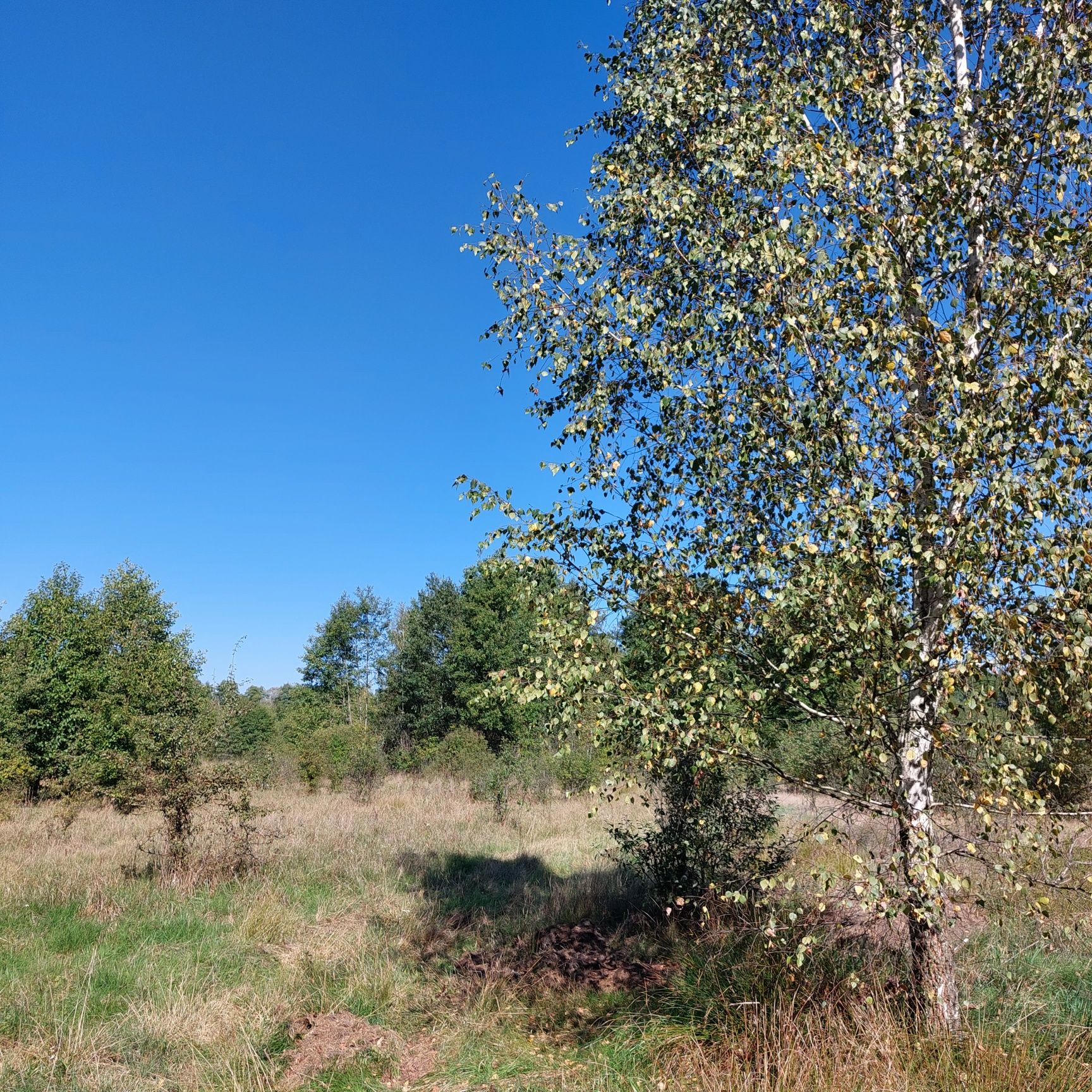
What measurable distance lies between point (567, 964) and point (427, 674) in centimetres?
2958

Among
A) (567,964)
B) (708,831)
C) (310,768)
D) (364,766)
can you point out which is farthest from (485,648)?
(567,964)

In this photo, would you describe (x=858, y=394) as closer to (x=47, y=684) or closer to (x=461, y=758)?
(x=461, y=758)

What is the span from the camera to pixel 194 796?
11117 millimetres

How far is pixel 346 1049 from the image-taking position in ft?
18.3

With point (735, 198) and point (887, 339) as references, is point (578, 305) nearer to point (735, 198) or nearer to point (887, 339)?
point (735, 198)

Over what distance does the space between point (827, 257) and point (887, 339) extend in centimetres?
74

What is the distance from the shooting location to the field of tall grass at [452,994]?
4035 millimetres

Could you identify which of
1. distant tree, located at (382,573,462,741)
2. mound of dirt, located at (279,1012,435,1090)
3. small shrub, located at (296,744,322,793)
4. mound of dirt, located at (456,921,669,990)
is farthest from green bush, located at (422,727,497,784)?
mound of dirt, located at (279,1012,435,1090)

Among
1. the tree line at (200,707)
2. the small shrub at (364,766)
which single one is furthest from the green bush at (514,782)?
the small shrub at (364,766)

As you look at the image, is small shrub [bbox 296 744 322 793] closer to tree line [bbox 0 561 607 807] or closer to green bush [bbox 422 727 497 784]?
tree line [bbox 0 561 607 807]

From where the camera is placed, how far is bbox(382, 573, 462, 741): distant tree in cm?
3497

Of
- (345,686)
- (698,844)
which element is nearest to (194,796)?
(698,844)

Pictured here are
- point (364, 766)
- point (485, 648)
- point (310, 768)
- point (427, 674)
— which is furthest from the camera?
point (427, 674)

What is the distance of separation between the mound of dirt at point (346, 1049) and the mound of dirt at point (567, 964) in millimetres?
1398
